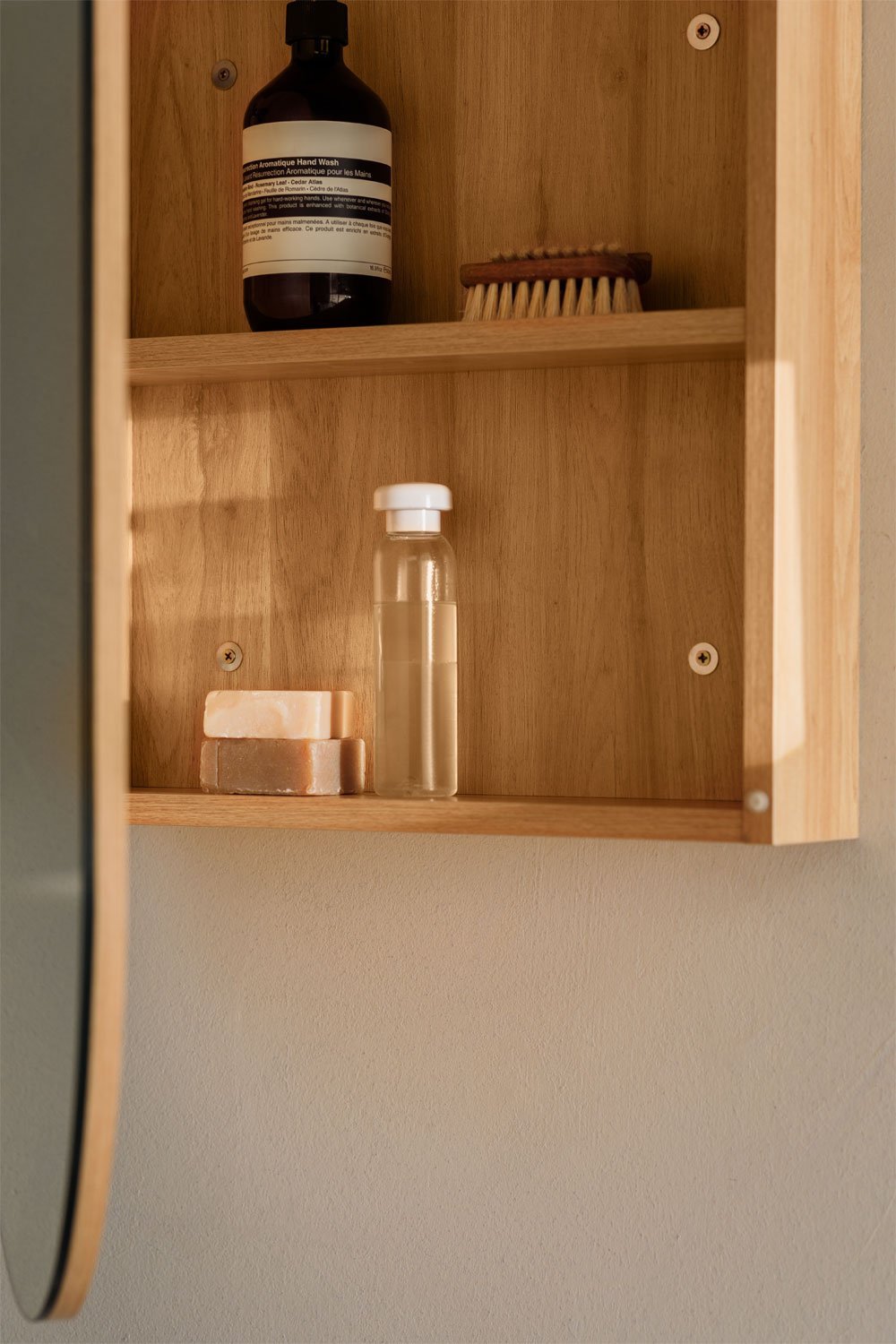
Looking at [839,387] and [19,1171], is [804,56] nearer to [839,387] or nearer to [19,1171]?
[839,387]

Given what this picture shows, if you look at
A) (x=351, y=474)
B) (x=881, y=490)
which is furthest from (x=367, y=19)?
(x=881, y=490)

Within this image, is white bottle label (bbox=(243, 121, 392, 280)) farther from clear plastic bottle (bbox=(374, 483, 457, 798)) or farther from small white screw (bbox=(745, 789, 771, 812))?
small white screw (bbox=(745, 789, 771, 812))

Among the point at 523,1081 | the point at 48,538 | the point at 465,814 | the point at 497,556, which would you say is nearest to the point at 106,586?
the point at 48,538

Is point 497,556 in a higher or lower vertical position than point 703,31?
lower

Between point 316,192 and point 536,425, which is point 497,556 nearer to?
point 536,425

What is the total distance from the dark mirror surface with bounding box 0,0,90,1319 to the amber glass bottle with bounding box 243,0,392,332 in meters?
0.48

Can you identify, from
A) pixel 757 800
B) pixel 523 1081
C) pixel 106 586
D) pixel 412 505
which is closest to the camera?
pixel 106 586

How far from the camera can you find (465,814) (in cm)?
80

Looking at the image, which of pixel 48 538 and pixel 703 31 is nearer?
pixel 48 538

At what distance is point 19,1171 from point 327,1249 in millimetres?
632

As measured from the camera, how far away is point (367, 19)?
37.0 inches

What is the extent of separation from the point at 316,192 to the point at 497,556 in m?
0.24

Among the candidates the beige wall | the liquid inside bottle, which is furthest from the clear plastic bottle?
the beige wall

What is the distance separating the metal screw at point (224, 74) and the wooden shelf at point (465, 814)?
1.56 ft
